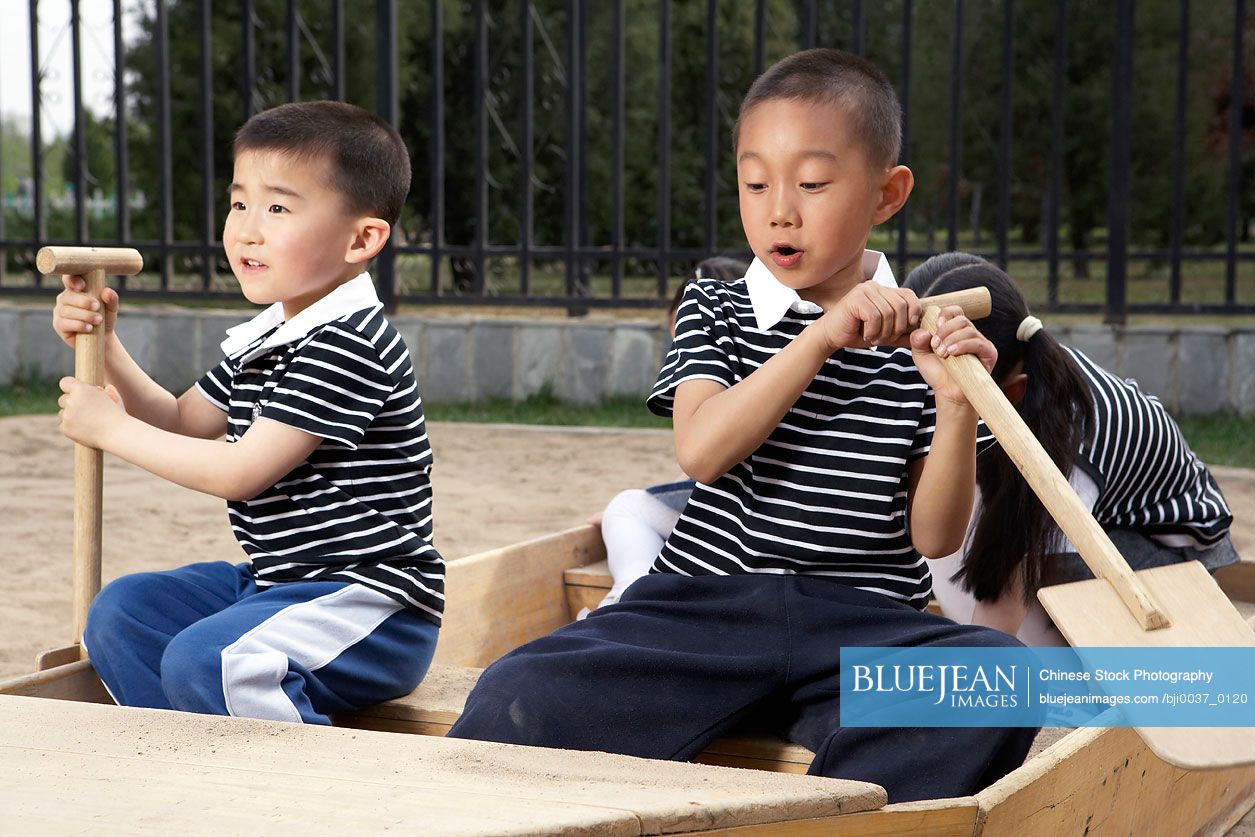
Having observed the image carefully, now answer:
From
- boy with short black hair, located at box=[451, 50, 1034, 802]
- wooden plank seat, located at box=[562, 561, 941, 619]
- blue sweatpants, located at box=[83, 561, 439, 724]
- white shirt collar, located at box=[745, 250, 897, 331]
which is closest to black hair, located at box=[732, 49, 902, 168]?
boy with short black hair, located at box=[451, 50, 1034, 802]

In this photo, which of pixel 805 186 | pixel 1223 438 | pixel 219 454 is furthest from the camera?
pixel 1223 438

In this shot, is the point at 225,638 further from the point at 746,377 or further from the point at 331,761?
the point at 746,377

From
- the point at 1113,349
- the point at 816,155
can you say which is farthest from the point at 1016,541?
the point at 1113,349

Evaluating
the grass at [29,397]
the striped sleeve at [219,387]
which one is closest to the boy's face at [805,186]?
the striped sleeve at [219,387]

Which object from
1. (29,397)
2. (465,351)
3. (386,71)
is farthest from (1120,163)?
(29,397)

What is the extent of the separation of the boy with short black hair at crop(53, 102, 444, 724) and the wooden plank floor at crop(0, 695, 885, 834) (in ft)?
1.10

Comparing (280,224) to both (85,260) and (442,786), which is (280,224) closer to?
(85,260)

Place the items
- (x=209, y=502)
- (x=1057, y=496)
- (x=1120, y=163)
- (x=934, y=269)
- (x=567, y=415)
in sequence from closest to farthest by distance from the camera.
Result: 1. (x=1057, y=496)
2. (x=934, y=269)
3. (x=209, y=502)
4. (x=1120, y=163)
5. (x=567, y=415)

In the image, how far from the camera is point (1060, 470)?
2.41 m

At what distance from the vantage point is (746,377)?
6.43ft

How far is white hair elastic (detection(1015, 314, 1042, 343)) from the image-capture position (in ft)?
8.15

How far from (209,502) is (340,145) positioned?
122 inches

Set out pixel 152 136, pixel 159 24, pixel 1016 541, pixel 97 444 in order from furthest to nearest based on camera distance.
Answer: pixel 152 136, pixel 159 24, pixel 1016 541, pixel 97 444

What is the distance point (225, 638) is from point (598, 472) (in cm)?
365
